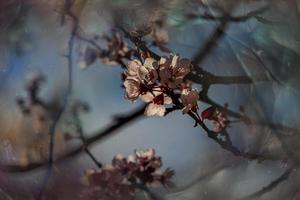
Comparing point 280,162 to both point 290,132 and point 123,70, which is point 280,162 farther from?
point 123,70

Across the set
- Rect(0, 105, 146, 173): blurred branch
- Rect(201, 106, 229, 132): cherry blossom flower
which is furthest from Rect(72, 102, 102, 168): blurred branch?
Rect(201, 106, 229, 132): cherry blossom flower

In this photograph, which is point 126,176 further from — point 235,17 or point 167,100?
point 235,17

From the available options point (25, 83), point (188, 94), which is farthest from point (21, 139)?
point (188, 94)

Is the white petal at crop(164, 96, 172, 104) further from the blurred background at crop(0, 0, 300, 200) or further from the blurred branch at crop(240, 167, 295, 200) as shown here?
the blurred branch at crop(240, 167, 295, 200)

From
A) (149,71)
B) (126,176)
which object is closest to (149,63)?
(149,71)

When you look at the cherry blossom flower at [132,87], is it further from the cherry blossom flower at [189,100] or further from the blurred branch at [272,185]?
the blurred branch at [272,185]

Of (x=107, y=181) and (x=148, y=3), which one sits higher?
(x=148, y=3)

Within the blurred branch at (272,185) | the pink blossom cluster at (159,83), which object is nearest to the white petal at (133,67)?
the pink blossom cluster at (159,83)
